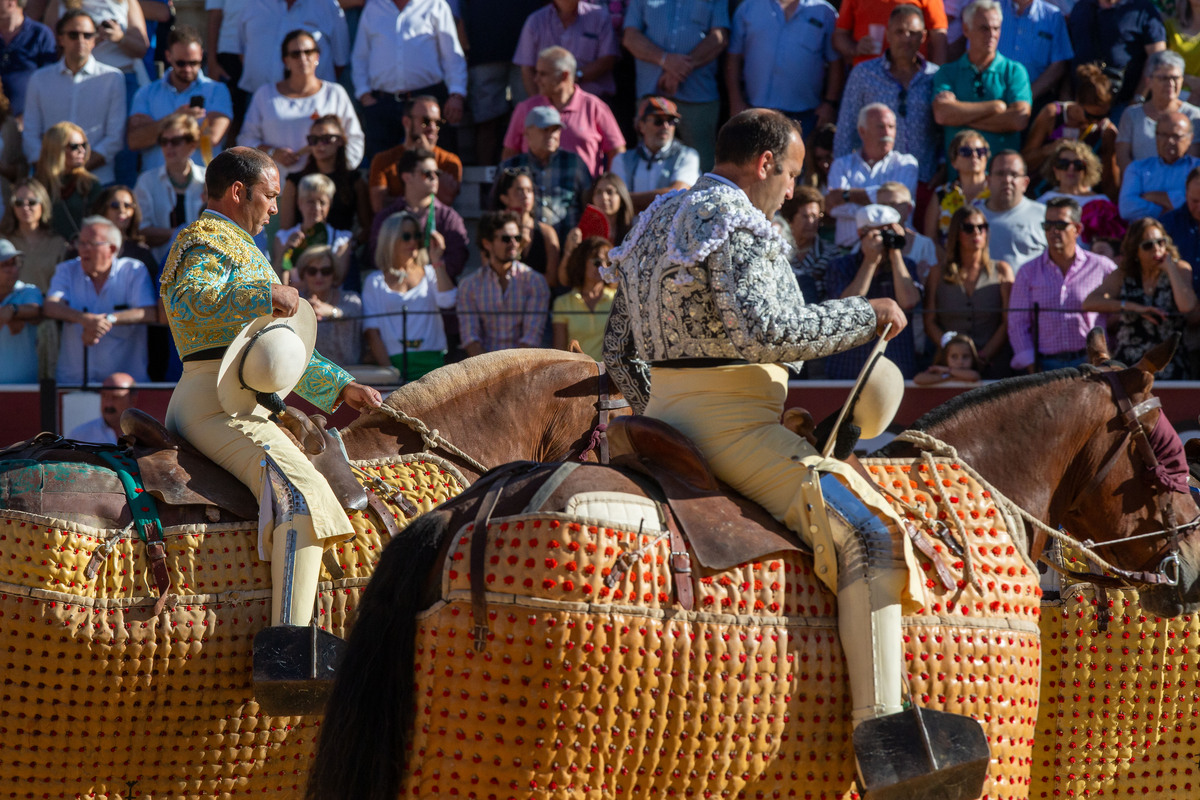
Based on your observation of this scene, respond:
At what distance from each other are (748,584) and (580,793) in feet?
2.07

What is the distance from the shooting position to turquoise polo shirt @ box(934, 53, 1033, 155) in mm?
9586

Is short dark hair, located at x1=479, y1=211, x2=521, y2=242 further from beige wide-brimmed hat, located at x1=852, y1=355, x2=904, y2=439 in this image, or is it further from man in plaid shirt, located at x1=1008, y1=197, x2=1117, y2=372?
beige wide-brimmed hat, located at x1=852, y1=355, x2=904, y2=439

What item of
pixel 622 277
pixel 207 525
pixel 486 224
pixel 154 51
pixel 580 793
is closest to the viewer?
pixel 580 793

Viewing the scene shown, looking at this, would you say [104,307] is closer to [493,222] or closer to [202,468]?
[493,222]

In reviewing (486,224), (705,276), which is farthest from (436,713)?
(486,224)

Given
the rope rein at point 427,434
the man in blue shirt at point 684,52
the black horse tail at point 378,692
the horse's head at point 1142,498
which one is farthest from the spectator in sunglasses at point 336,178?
the black horse tail at point 378,692

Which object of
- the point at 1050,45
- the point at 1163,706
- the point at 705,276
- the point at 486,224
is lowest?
the point at 1163,706

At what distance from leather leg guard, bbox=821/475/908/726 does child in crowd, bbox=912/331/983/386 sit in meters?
4.54

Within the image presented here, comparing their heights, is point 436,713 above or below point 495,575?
below

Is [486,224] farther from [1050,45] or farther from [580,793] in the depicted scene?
[580,793]

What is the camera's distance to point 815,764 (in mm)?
3369

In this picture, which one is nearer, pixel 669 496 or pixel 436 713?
pixel 436 713

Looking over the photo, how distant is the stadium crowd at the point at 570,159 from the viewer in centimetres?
822

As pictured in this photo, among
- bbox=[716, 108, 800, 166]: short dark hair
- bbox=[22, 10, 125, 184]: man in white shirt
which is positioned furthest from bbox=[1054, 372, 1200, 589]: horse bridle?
bbox=[22, 10, 125, 184]: man in white shirt
